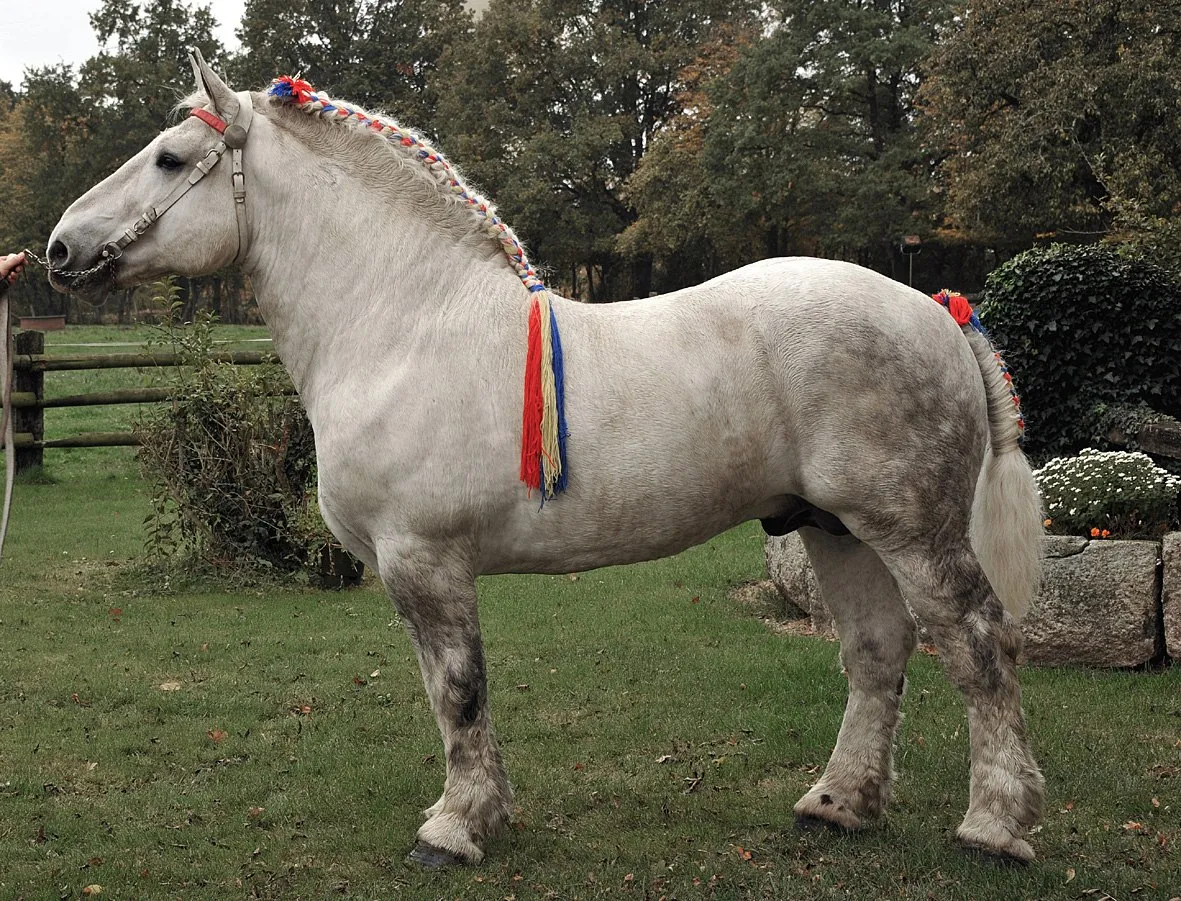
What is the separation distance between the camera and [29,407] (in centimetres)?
1239

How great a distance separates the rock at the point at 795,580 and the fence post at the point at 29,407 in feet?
30.7

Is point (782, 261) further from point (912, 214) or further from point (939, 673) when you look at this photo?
point (912, 214)

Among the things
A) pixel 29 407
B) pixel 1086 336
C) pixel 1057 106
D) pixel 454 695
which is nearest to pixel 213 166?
pixel 454 695

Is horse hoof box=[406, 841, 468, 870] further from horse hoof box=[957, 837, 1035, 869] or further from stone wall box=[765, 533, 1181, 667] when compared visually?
stone wall box=[765, 533, 1181, 667]

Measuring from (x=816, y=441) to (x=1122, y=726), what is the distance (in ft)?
8.31

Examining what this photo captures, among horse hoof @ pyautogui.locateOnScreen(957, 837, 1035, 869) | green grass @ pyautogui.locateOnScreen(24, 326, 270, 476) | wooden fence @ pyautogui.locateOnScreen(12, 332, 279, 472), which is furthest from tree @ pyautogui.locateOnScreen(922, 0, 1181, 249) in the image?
horse hoof @ pyautogui.locateOnScreen(957, 837, 1035, 869)

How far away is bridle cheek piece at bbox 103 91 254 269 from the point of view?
3406mm

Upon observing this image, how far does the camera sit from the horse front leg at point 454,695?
3361mm

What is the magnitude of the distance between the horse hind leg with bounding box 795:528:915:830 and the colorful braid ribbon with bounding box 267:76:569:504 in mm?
1179

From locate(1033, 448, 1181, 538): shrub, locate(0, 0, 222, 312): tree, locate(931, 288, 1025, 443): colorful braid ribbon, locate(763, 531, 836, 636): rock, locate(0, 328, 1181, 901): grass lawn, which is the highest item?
A: locate(0, 0, 222, 312): tree

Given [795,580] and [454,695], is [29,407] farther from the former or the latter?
[454,695]

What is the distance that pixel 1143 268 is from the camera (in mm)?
7035

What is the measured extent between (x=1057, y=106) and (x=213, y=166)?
20.5 m

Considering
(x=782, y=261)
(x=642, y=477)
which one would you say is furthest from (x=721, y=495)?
(x=782, y=261)
